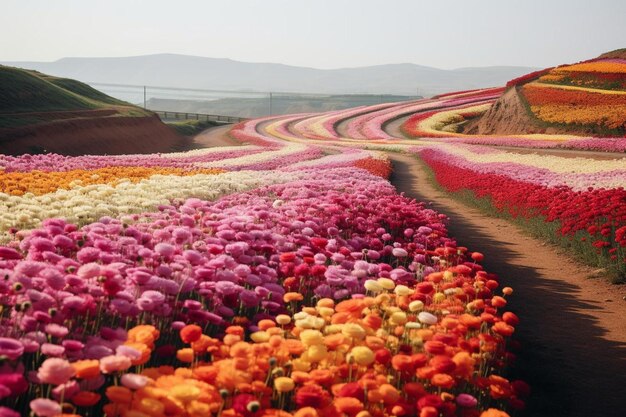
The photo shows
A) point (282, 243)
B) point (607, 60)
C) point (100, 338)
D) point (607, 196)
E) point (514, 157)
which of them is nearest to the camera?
point (100, 338)

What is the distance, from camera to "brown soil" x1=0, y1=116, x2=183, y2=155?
3428 centimetres

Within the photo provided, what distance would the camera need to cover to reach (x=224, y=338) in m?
4.84

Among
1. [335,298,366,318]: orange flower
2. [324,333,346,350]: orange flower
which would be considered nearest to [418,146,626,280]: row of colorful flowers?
[335,298,366,318]: orange flower

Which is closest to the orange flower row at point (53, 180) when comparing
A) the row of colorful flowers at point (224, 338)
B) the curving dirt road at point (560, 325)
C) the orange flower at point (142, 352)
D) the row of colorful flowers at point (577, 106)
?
the row of colorful flowers at point (224, 338)

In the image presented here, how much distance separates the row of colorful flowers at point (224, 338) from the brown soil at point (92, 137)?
29.4 m

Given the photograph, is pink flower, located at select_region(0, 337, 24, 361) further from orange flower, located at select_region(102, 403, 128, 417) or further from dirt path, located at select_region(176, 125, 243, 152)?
dirt path, located at select_region(176, 125, 243, 152)

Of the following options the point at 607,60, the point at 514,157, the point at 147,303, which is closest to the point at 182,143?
the point at 514,157

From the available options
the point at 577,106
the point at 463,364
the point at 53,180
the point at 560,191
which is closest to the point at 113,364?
the point at 463,364

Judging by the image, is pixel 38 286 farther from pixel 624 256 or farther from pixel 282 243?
pixel 624 256

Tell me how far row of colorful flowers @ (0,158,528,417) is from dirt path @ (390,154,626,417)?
668 mm

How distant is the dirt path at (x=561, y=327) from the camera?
6246mm

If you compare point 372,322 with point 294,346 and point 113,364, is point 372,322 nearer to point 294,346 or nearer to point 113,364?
point 294,346

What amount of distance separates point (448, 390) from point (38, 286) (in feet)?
12.0

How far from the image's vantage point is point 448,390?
17.9 feet
